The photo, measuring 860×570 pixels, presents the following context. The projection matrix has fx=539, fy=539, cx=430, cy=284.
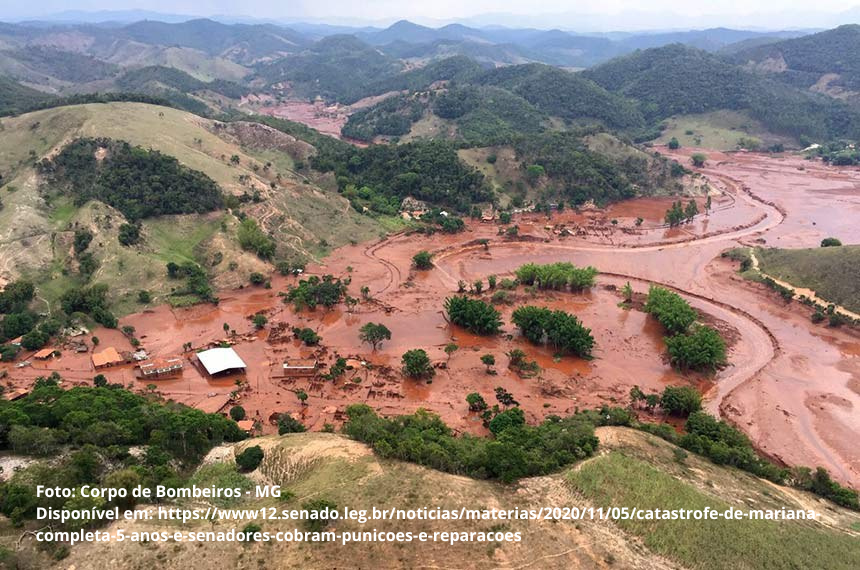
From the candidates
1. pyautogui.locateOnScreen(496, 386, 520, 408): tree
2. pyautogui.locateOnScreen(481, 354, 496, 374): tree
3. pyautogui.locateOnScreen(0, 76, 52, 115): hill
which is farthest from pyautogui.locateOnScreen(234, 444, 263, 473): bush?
pyautogui.locateOnScreen(0, 76, 52, 115): hill

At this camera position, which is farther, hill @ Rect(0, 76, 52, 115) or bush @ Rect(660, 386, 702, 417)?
hill @ Rect(0, 76, 52, 115)

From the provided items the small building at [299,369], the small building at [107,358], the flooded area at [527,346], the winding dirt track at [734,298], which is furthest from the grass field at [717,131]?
the small building at [107,358]

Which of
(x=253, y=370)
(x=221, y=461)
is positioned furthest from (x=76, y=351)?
(x=221, y=461)

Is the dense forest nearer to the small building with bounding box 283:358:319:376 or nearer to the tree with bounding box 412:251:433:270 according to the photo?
the tree with bounding box 412:251:433:270

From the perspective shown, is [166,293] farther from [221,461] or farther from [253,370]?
[221,461]

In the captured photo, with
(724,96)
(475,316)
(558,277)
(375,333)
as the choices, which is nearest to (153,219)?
(375,333)

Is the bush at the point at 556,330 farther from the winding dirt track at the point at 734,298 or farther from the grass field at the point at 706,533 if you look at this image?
the grass field at the point at 706,533
